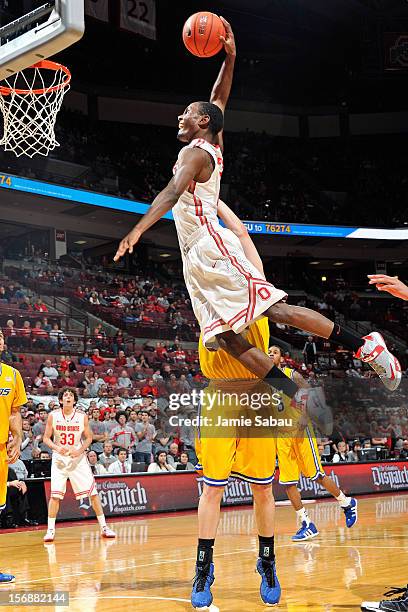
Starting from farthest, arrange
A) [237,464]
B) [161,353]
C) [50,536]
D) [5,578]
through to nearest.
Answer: [161,353] < [50,536] < [5,578] < [237,464]

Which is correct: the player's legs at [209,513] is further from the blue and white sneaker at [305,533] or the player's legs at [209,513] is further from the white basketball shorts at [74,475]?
the white basketball shorts at [74,475]

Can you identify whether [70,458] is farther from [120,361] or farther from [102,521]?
[120,361]

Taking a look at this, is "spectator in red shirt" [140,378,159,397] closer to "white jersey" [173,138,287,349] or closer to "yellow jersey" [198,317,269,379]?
"yellow jersey" [198,317,269,379]

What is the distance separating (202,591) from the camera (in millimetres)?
5039

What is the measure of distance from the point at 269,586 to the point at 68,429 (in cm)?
501

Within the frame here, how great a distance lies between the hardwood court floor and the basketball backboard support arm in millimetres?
3396

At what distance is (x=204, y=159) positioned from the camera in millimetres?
5230

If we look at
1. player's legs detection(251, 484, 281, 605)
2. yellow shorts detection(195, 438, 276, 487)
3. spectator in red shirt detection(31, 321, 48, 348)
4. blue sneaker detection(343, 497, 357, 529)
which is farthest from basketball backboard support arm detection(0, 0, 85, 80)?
spectator in red shirt detection(31, 321, 48, 348)

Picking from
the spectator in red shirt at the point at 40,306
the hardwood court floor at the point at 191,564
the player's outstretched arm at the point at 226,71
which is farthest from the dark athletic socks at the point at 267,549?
the spectator in red shirt at the point at 40,306

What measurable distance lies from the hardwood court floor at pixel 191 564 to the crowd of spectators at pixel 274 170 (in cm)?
1312

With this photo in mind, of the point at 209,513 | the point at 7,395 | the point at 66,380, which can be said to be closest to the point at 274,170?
the point at 66,380

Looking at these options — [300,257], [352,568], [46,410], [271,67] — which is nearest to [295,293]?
[300,257]

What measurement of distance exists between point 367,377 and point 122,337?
6.91m

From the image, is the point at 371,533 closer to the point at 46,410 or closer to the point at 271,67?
the point at 46,410
